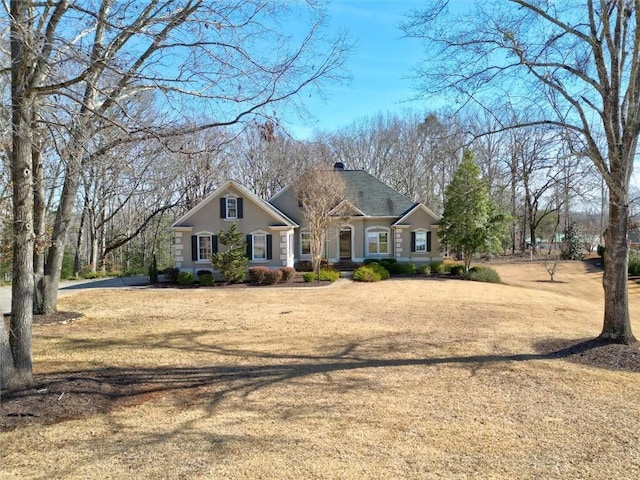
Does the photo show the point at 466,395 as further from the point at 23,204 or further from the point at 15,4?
the point at 15,4

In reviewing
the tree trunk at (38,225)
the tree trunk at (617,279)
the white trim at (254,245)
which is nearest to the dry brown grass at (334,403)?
the tree trunk at (617,279)

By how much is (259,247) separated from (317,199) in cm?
421

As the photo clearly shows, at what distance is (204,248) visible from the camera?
23203 millimetres

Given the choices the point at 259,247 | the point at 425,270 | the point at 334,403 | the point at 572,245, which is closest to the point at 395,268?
the point at 425,270

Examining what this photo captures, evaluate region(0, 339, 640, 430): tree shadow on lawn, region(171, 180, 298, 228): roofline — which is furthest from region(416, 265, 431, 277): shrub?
region(0, 339, 640, 430): tree shadow on lawn

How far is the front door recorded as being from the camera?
88.3 feet

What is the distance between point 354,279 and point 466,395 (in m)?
16.1

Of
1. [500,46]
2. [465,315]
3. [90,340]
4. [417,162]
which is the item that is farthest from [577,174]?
[417,162]

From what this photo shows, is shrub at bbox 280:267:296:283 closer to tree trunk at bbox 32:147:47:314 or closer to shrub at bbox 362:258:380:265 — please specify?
shrub at bbox 362:258:380:265

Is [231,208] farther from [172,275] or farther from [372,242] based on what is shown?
[372,242]

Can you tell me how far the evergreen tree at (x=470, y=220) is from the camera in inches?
949

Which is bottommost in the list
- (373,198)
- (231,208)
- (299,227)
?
(299,227)

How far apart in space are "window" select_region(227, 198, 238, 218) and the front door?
6807 mm

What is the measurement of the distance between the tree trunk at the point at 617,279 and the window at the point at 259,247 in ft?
56.5
